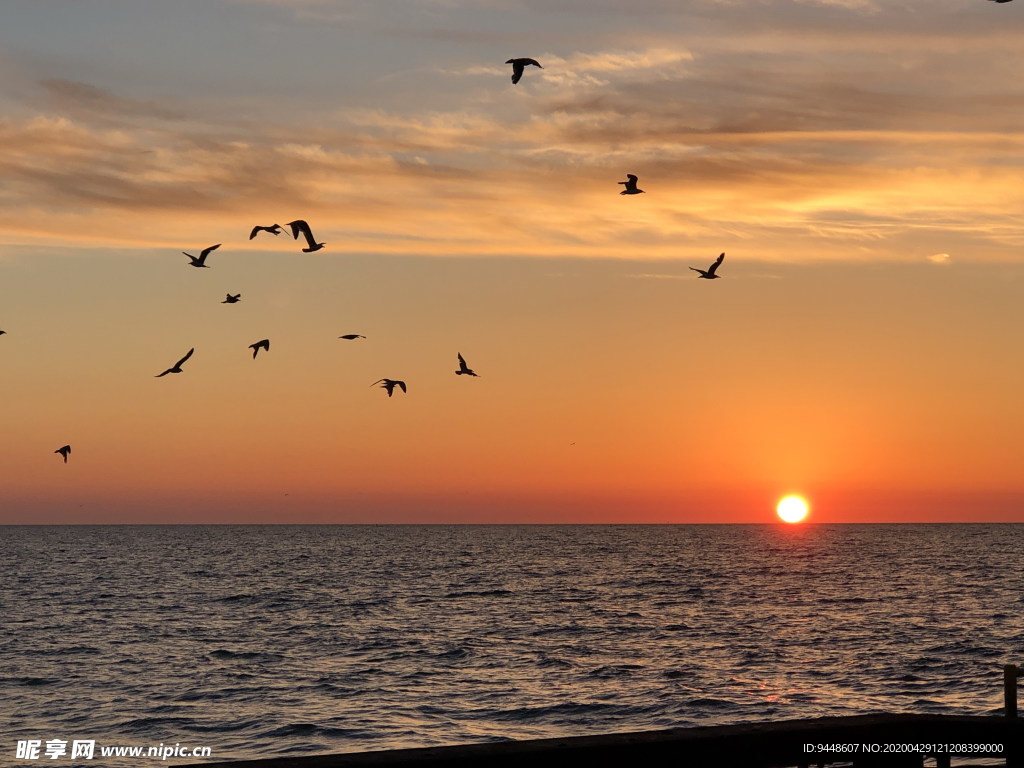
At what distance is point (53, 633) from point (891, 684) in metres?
42.5

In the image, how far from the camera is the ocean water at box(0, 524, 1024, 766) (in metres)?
36.9

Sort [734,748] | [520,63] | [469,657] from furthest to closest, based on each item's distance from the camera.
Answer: [469,657] < [520,63] < [734,748]

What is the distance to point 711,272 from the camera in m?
34.0

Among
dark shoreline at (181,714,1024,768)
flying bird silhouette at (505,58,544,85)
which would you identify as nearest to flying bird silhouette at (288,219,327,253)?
flying bird silhouette at (505,58,544,85)

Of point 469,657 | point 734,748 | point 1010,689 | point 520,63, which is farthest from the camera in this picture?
point 469,657

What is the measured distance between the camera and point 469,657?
51.5 metres

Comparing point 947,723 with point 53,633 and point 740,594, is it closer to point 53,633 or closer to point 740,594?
point 53,633

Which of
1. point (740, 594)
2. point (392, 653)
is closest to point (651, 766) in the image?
point (392, 653)

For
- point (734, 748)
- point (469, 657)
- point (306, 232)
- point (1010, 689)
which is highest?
point (306, 232)

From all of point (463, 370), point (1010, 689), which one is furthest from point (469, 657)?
point (1010, 689)

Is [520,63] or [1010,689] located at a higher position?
[520,63]

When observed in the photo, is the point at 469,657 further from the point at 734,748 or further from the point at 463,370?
the point at 734,748

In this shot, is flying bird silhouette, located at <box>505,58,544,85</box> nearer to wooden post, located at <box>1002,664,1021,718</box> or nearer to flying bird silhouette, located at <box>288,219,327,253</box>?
flying bird silhouette, located at <box>288,219,327,253</box>

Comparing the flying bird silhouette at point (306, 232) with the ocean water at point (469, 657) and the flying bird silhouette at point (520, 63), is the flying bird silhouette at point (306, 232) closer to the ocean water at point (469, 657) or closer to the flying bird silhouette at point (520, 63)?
the flying bird silhouette at point (520, 63)
